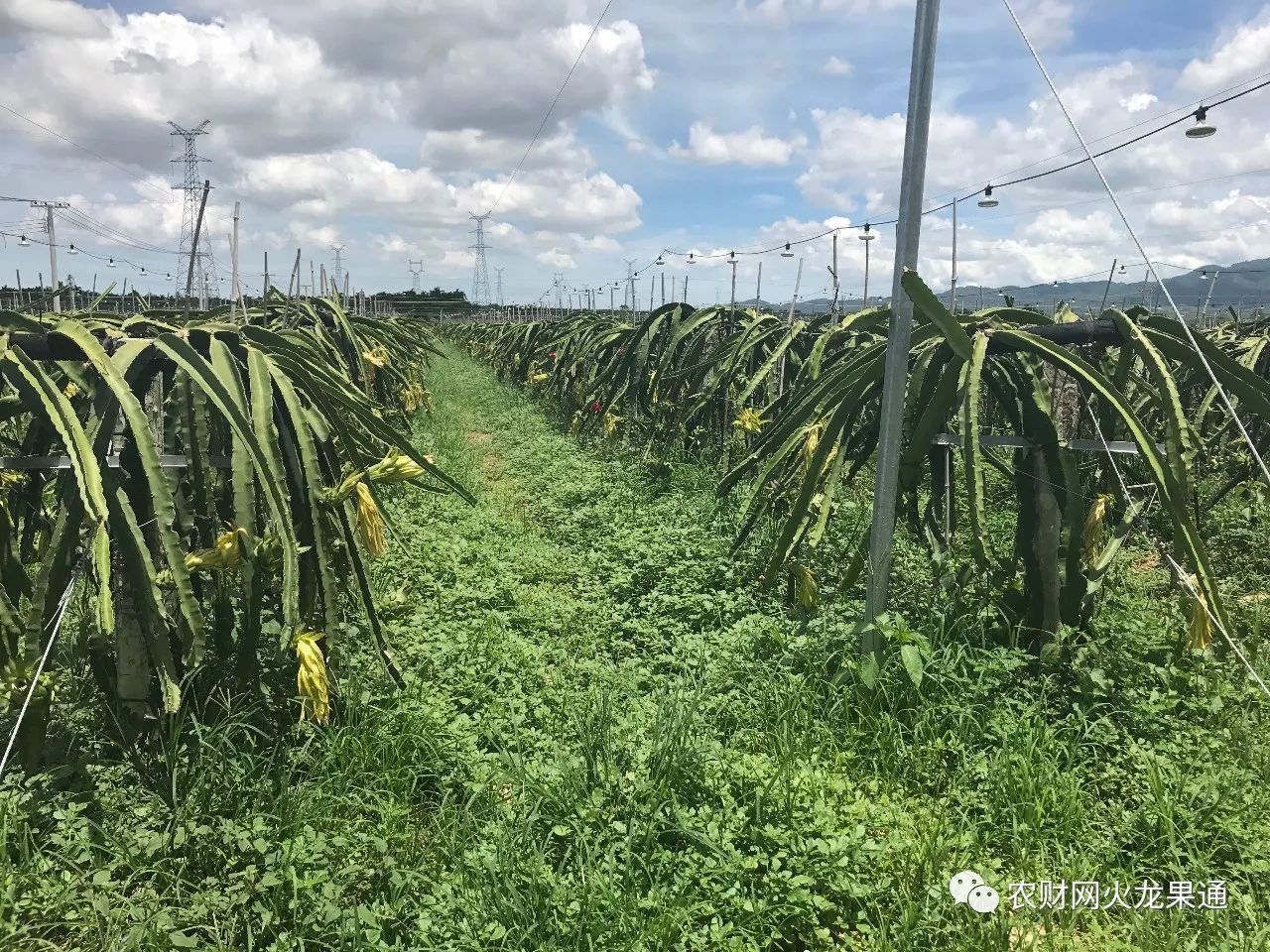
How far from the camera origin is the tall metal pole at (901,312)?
7.36ft

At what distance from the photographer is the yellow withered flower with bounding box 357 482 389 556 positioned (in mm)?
2279

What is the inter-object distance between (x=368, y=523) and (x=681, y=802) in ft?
3.93

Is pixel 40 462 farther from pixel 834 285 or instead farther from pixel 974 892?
pixel 834 285

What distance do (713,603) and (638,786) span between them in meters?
1.53

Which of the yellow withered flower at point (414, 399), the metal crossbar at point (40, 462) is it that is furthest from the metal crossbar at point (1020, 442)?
the yellow withered flower at point (414, 399)

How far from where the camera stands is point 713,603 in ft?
12.0

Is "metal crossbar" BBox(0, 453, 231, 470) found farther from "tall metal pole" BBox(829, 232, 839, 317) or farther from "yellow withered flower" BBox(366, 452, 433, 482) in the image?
"tall metal pole" BBox(829, 232, 839, 317)

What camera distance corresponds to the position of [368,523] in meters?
2.33

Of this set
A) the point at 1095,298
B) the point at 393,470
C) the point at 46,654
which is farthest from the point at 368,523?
the point at 1095,298

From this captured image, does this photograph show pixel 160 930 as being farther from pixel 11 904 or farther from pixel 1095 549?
pixel 1095 549

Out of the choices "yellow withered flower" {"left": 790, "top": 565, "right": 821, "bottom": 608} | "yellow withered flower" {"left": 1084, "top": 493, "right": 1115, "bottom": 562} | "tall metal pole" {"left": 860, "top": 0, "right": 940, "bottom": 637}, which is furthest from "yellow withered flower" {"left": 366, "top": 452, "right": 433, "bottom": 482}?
"yellow withered flower" {"left": 1084, "top": 493, "right": 1115, "bottom": 562}

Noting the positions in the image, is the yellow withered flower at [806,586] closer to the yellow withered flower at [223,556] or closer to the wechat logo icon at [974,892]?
the wechat logo icon at [974,892]

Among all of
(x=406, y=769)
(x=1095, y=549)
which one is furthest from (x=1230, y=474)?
(x=406, y=769)

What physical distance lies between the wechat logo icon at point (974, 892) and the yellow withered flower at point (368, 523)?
1.76 meters
